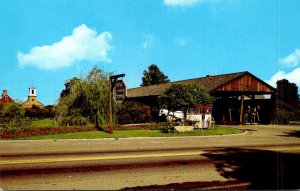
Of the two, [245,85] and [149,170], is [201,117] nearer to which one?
[245,85]

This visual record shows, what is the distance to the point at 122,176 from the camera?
27.8 ft

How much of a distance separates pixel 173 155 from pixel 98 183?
5110 millimetres

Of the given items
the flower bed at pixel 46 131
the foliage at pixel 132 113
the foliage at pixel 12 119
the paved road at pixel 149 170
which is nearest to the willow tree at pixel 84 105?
the foliage at pixel 132 113

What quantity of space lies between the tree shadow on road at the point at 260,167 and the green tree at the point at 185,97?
13.6 metres

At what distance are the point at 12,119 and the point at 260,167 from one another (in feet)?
57.0

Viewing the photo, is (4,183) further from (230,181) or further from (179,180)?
(230,181)

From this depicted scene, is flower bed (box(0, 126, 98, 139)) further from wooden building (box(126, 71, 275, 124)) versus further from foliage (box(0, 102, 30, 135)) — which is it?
wooden building (box(126, 71, 275, 124))

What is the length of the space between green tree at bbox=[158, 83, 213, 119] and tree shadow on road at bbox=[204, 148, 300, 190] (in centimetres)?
1355

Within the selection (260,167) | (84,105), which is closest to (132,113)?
(84,105)

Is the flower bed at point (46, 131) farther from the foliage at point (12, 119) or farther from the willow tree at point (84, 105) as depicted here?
the willow tree at point (84, 105)

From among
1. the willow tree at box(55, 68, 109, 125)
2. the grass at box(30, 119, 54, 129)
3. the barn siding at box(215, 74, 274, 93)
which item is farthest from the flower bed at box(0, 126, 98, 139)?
the barn siding at box(215, 74, 274, 93)

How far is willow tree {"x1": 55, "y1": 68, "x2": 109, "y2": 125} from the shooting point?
26.4m

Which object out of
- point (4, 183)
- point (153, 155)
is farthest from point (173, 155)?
point (4, 183)

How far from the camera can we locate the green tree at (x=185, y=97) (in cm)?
2722
